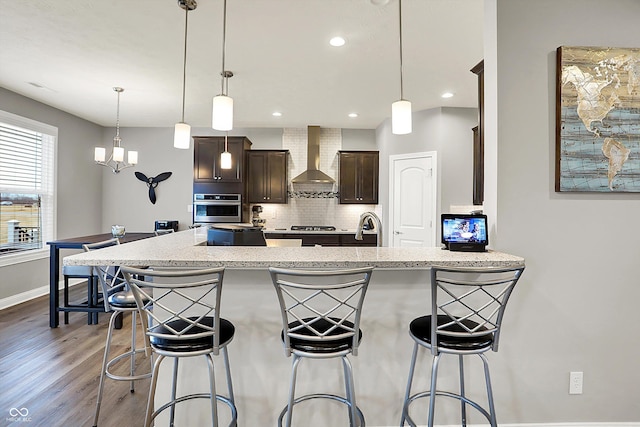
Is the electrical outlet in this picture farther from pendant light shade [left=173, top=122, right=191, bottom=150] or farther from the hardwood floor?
pendant light shade [left=173, top=122, right=191, bottom=150]

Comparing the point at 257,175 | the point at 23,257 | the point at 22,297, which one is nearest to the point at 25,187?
the point at 23,257

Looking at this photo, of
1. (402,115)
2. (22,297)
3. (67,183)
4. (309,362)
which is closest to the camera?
(309,362)

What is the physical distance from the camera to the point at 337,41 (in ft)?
9.25

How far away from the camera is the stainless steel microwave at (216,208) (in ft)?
17.8

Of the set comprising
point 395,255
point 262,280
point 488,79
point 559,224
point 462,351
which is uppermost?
point 488,79

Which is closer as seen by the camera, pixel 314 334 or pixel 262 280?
pixel 314 334

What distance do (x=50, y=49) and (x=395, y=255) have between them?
3.52 metres

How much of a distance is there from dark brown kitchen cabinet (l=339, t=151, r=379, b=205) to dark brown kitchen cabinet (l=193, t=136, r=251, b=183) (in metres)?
1.74

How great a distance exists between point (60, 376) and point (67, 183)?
12.0 feet

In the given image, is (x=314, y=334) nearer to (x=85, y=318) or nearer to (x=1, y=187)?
(x=85, y=318)

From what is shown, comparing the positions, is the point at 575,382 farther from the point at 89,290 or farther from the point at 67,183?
the point at 67,183

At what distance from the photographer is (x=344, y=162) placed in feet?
19.1

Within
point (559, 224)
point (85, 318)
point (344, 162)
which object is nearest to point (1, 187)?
point (85, 318)

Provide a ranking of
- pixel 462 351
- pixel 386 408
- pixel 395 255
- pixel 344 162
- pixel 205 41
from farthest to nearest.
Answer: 1. pixel 344 162
2. pixel 205 41
3. pixel 386 408
4. pixel 395 255
5. pixel 462 351
